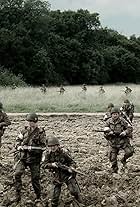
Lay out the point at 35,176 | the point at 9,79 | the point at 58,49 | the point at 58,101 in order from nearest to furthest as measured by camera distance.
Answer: the point at 35,176
the point at 58,101
the point at 9,79
the point at 58,49

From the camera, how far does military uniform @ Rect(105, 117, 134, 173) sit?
39.4ft

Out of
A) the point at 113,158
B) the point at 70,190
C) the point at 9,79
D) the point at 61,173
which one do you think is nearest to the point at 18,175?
the point at 61,173

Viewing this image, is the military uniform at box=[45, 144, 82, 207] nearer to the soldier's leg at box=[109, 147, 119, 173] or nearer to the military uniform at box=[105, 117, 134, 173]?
the military uniform at box=[105, 117, 134, 173]

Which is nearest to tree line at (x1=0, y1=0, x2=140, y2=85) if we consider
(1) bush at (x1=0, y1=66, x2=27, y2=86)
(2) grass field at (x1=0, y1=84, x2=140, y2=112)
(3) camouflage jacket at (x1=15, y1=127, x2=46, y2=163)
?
(1) bush at (x1=0, y1=66, x2=27, y2=86)

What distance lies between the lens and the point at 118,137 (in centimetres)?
1216

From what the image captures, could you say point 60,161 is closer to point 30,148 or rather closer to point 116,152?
point 30,148

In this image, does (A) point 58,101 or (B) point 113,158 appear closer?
(B) point 113,158

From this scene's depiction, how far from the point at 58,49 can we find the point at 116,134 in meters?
45.9

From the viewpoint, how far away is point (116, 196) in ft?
32.9

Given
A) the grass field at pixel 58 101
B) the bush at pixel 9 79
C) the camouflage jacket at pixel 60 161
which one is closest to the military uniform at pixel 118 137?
the camouflage jacket at pixel 60 161

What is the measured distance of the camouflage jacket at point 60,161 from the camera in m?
9.38


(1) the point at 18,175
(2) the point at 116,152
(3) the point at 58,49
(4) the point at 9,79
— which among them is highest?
(3) the point at 58,49

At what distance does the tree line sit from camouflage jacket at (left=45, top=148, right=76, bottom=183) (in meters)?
40.7

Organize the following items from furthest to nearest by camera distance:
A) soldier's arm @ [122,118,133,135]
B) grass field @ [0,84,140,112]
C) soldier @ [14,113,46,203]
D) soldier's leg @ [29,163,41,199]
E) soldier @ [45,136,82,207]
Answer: grass field @ [0,84,140,112]
soldier's arm @ [122,118,133,135]
soldier's leg @ [29,163,41,199]
soldier @ [14,113,46,203]
soldier @ [45,136,82,207]
